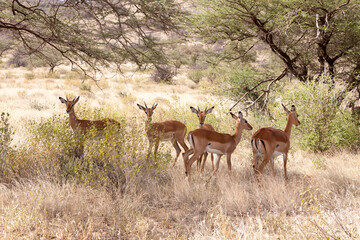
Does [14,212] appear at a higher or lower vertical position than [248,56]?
lower

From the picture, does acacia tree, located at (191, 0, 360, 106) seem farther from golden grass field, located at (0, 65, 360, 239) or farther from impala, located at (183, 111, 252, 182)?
golden grass field, located at (0, 65, 360, 239)

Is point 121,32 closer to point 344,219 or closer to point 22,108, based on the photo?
point 344,219

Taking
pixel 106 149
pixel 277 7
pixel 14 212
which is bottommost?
pixel 14 212

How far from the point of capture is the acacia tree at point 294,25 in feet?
28.9

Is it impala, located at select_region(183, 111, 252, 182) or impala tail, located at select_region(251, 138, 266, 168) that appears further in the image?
impala, located at select_region(183, 111, 252, 182)

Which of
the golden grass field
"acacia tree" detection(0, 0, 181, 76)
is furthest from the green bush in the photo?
"acacia tree" detection(0, 0, 181, 76)

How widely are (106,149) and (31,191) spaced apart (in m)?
1.21

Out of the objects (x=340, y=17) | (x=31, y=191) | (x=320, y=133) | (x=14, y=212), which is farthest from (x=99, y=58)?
(x=340, y=17)

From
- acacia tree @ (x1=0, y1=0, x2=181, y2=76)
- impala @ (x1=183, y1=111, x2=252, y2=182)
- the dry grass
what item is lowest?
the dry grass

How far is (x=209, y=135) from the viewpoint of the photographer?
20.9 ft

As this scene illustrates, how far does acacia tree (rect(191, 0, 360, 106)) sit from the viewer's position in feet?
28.9

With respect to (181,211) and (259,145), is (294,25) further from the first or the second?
(181,211)

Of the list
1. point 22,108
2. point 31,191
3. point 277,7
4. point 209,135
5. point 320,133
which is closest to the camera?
point 31,191

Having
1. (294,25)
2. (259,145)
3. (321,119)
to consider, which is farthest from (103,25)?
(321,119)
